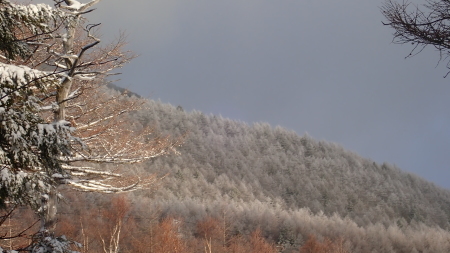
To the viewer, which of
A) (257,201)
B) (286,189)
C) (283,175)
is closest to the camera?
(257,201)

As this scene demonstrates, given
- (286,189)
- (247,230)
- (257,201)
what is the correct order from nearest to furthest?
(247,230) < (257,201) < (286,189)

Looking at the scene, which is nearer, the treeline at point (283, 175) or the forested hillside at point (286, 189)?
the forested hillside at point (286, 189)

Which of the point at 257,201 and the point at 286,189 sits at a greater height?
the point at 286,189

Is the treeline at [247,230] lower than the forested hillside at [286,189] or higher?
lower

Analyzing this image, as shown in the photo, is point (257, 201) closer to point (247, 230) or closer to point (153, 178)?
point (247, 230)

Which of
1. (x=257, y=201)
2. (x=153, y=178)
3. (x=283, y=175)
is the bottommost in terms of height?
(x=153, y=178)

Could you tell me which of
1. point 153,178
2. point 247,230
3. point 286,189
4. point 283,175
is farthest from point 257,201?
point 153,178

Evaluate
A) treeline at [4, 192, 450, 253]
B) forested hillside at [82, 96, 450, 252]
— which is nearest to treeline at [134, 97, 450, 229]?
forested hillside at [82, 96, 450, 252]

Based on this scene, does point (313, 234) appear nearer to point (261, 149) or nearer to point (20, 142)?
point (20, 142)

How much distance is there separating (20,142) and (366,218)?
28.7 meters

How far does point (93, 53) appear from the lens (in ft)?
23.9

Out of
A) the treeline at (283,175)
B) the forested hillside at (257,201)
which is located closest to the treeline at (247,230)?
the forested hillside at (257,201)

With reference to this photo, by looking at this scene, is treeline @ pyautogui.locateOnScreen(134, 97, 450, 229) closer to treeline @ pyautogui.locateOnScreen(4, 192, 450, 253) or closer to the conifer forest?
the conifer forest

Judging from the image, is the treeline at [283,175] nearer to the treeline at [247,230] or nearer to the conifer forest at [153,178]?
the conifer forest at [153,178]
